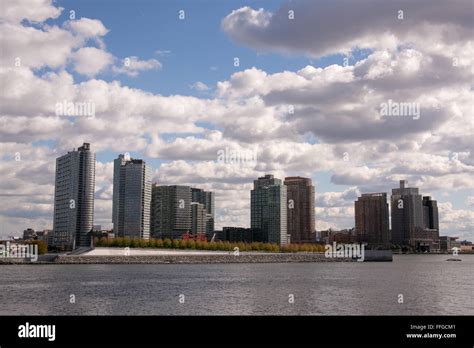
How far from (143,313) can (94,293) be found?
78.6 ft

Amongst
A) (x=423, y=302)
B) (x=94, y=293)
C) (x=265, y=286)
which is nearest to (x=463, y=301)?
(x=423, y=302)

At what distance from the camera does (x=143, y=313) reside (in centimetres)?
6069

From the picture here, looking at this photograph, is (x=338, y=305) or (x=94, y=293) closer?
(x=338, y=305)

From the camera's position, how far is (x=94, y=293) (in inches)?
3233
